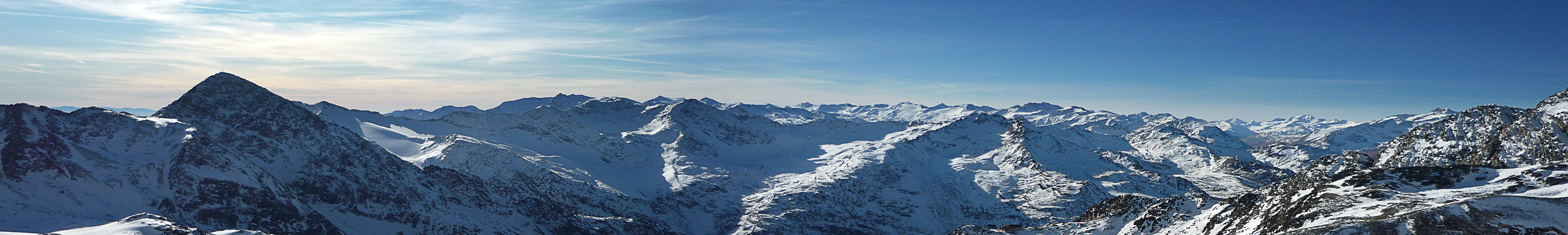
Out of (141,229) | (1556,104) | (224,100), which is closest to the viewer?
(141,229)

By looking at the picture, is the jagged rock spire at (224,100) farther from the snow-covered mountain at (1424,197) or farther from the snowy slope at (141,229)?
the snow-covered mountain at (1424,197)

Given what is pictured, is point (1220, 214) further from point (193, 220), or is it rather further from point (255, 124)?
point (255, 124)

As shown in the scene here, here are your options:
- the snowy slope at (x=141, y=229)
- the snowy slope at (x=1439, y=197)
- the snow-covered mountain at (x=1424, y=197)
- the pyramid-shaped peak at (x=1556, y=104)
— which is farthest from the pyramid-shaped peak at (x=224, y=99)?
the pyramid-shaped peak at (x=1556, y=104)

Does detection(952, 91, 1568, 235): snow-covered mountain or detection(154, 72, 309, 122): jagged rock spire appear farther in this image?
detection(154, 72, 309, 122): jagged rock spire

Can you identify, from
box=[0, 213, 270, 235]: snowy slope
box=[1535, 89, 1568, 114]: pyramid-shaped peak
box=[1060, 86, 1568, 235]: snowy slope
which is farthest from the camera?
box=[1535, 89, 1568, 114]: pyramid-shaped peak

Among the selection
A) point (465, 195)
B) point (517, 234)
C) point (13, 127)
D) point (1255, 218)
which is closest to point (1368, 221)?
point (1255, 218)

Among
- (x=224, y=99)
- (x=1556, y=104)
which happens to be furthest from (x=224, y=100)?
(x=1556, y=104)

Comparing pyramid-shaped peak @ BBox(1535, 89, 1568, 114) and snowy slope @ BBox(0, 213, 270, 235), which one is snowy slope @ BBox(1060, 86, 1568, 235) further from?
snowy slope @ BBox(0, 213, 270, 235)

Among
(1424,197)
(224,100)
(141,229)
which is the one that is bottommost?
(141,229)

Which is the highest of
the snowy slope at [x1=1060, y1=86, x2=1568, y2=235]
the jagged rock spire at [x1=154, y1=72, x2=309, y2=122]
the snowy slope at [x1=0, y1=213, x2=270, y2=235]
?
the jagged rock spire at [x1=154, y1=72, x2=309, y2=122]

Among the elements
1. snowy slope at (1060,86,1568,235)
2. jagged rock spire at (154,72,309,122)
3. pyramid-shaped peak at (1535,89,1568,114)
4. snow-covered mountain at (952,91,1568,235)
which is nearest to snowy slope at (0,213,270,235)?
jagged rock spire at (154,72,309,122)

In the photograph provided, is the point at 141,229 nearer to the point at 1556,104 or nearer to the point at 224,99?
the point at 224,99
